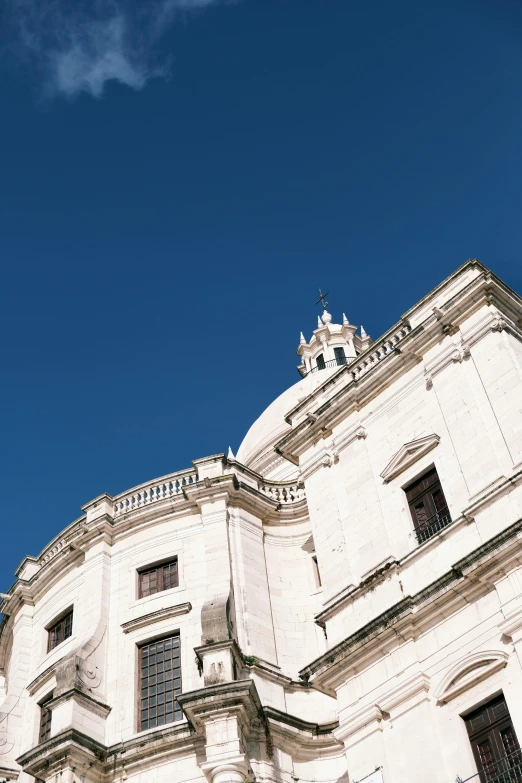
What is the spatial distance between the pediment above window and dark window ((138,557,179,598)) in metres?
8.77

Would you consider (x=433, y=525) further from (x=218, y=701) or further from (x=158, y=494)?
(x=158, y=494)

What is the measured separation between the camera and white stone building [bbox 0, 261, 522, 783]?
19.5 m

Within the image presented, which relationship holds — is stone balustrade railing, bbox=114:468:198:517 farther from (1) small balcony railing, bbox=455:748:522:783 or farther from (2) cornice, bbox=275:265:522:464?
(1) small balcony railing, bbox=455:748:522:783

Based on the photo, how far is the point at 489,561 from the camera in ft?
63.6

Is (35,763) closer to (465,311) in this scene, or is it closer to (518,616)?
(518,616)

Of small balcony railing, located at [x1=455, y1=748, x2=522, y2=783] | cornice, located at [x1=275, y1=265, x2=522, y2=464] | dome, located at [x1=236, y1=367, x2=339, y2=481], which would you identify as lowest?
Answer: small balcony railing, located at [x1=455, y1=748, x2=522, y2=783]

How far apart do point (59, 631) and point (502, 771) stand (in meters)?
17.3

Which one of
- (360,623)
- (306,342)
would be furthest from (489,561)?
(306,342)

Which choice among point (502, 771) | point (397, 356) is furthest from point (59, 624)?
point (502, 771)

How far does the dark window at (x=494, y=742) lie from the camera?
1748cm

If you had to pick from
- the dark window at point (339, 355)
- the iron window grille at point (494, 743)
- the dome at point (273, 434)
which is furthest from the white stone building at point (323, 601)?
the dark window at point (339, 355)

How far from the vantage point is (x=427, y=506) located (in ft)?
73.8

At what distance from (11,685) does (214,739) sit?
1017 cm

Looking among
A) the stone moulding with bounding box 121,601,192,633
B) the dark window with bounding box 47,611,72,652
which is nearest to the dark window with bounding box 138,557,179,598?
the stone moulding with bounding box 121,601,192,633
